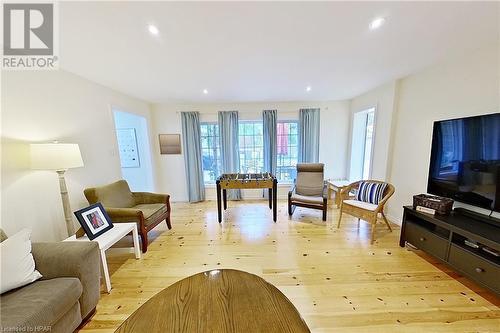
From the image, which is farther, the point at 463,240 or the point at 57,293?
the point at 463,240

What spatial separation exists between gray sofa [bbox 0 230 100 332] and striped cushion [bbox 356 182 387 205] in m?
3.54

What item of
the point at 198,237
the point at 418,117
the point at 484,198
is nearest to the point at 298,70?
the point at 418,117

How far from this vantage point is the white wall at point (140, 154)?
4332 mm

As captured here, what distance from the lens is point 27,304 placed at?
117 cm

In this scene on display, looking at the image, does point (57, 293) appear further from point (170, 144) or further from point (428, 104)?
point (428, 104)

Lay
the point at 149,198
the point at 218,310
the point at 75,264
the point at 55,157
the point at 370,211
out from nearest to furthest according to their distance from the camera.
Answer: the point at 218,310, the point at 75,264, the point at 55,157, the point at 370,211, the point at 149,198

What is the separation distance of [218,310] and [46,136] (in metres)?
2.73

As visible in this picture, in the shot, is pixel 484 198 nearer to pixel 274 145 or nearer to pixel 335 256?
pixel 335 256

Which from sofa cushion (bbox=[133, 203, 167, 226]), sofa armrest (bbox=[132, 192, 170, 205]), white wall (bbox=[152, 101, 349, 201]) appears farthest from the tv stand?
sofa armrest (bbox=[132, 192, 170, 205])

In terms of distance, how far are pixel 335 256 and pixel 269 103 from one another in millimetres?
3429

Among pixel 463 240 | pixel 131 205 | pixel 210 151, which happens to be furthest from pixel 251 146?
pixel 463 240

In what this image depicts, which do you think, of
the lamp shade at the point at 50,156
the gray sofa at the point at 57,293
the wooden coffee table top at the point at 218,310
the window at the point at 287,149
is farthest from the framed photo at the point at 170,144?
the wooden coffee table top at the point at 218,310

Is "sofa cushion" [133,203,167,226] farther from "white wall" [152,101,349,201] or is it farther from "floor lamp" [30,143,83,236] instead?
"white wall" [152,101,349,201]

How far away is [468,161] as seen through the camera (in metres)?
2.03
